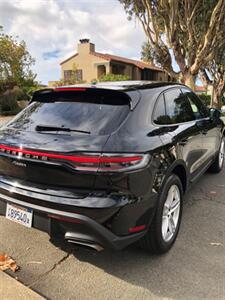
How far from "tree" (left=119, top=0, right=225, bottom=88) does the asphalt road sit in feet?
Answer: 32.8

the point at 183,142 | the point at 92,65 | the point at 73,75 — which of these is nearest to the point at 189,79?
the point at 183,142

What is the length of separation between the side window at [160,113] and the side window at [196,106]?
1.03 meters

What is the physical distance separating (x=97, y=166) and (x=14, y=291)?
121cm

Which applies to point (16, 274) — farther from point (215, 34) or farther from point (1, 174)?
point (215, 34)

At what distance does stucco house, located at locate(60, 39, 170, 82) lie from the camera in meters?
37.0

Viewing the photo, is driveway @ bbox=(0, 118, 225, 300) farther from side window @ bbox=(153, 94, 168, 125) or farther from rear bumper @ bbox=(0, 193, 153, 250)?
side window @ bbox=(153, 94, 168, 125)

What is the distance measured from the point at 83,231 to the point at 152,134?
1052 mm

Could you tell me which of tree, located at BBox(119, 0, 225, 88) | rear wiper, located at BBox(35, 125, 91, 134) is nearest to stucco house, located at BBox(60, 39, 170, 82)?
tree, located at BBox(119, 0, 225, 88)

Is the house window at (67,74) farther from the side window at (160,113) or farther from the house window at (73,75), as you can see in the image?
the side window at (160,113)

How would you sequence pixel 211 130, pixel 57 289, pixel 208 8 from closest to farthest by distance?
pixel 57 289, pixel 211 130, pixel 208 8

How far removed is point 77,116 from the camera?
283cm

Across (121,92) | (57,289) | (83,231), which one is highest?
(121,92)

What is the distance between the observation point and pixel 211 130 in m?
4.84

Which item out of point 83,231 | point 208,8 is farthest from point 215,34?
point 83,231
